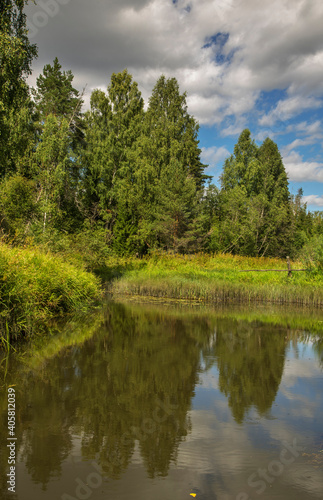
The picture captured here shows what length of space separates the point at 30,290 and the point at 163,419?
4481 millimetres

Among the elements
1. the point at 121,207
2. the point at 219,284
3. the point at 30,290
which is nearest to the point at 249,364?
the point at 30,290

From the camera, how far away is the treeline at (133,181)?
22.7 meters

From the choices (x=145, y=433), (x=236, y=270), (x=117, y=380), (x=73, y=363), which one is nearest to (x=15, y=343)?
(x=73, y=363)

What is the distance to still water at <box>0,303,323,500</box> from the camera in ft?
10.6

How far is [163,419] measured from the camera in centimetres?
457

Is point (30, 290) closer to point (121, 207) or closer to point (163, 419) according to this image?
point (163, 419)

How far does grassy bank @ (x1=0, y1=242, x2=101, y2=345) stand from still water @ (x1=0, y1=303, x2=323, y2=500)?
0.62 metres

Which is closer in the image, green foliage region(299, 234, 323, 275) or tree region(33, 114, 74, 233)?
green foliage region(299, 234, 323, 275)

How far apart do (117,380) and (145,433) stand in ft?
6.15

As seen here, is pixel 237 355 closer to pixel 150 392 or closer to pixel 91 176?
pixel 150 392

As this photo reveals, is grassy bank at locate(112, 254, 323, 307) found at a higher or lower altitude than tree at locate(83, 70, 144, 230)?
lower

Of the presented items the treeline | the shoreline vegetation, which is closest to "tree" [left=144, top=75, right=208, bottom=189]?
the treeline

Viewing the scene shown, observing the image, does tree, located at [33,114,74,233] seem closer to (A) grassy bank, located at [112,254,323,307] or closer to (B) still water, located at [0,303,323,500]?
(A) grassy bank, located at [112,254,323,307]

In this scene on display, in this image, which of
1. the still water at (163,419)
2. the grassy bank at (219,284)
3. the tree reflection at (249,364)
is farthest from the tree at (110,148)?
the still water at (163,419)
